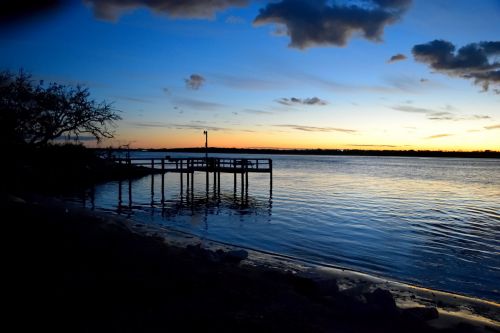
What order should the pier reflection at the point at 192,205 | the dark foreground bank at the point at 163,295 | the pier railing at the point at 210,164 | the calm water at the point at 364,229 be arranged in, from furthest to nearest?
the pier railing at the point at 210,164 < the pier reflection at the point at 192,205 < the calm water at the point at 364,229 < the dark foreground bank at the point at 163,295

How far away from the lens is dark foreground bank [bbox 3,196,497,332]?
17.4 ft

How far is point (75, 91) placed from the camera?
26000 mm

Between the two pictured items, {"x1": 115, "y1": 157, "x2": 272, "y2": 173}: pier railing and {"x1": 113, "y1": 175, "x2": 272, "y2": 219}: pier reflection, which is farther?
{"x1": 115, "y1": 157, "x2": 272, "y2": 173}: pier railing

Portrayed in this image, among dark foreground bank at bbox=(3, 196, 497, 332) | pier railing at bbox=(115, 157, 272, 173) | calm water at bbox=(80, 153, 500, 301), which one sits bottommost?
calm water at bbox=(80, 153, 500, 301)

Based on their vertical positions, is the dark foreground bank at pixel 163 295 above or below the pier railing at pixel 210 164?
below

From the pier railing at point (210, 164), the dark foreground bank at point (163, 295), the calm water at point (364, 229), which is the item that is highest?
the pier railing at point (210, 164)

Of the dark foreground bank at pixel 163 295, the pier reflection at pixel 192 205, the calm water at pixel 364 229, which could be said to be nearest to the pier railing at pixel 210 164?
the pier reflection at pixel 192 205

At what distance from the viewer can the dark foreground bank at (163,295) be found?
5.30m

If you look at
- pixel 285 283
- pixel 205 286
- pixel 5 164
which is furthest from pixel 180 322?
pixel 5 164

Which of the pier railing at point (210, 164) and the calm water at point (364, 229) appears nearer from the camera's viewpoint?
the calm water at point (364, 229)

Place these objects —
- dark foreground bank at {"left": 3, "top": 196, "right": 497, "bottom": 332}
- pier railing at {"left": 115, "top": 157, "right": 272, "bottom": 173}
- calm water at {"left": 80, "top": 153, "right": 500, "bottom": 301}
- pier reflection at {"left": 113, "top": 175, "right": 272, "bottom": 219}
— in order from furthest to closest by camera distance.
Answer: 1. pier railing at {"left": 115, "top": 157, "right": 272, "bottom": 173}
2. pier reflection at {"left": 113, "top": 175, "right": 272, "bottom": 219}
3. calm water at {"left": 80, "top": 153, "right": 500, "bottom": 301}
4. dark foreground bank at {"left": 3, "top": 196, "right": 497, "bottom": 332}

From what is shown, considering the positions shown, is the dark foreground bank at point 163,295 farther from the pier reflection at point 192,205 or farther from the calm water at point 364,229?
the pier reflection at point 192,205

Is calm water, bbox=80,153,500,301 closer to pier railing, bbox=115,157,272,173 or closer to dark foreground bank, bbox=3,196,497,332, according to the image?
pier railing, bbox=115,157,272,173

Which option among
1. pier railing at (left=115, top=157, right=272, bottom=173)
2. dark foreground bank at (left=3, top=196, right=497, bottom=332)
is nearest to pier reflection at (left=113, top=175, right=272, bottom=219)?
pier railing at (left=115, top=157, right=272, bottom=173)
